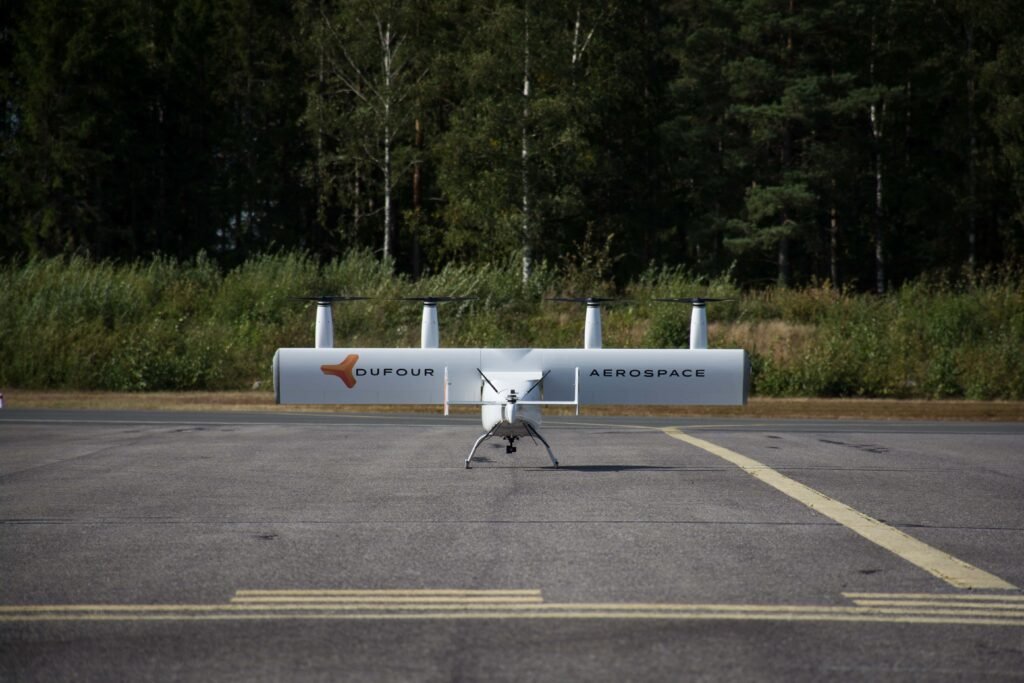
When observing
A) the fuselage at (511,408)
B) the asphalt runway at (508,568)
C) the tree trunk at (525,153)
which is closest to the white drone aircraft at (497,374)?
the fuselage at (511,408)

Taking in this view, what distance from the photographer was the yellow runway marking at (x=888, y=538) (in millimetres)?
8617

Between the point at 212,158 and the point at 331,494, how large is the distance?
5561 cm

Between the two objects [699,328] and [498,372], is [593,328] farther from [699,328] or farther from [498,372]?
[498,372]

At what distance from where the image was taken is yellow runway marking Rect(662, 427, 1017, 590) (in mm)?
8617

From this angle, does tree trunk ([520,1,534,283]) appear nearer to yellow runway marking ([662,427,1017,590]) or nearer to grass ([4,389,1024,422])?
grass ([4,389,1024,422])

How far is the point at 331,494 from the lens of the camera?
13.4m

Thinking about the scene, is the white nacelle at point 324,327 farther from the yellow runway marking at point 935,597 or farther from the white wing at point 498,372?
the yellow runway marking at point 935,597

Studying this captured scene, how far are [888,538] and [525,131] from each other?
44157 millimetres

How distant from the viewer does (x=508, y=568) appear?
29.4ft

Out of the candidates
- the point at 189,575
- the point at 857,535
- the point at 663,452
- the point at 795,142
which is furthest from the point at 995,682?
the point at 795,142

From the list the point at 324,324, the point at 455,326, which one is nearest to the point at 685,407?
the point at 455,326

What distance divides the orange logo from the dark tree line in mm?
34979

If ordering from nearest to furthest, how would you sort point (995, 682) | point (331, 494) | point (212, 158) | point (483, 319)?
point (995, 682) → point (331, 494) → point (483, 319) → point (212, 158)

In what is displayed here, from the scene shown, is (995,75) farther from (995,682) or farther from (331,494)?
(995,682)
